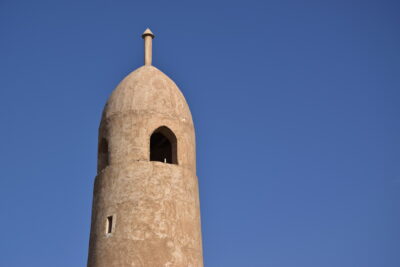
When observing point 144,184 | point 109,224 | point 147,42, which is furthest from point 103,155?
point 147,42

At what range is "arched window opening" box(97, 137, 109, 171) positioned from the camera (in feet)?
46.2

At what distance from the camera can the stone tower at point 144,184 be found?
12266 mm

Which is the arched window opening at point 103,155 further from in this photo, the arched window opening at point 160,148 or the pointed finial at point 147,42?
the pointed finial at point 147,42

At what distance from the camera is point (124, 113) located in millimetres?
13812

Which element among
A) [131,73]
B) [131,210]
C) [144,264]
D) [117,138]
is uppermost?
[131,73]

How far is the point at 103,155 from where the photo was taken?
14.2 m

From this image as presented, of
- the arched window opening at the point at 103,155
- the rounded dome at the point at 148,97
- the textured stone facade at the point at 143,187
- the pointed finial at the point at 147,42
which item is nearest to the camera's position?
the textured stone facade at the point at 143,187

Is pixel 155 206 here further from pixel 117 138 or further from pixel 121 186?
pixel 117 138

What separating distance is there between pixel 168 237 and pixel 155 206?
0.68m

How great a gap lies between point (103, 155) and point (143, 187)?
1877 mm

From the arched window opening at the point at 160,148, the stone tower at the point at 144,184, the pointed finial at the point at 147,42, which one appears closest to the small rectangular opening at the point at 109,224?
the stone tower at the point at 144,184

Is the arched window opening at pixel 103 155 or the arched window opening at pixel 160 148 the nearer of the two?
the arched window opening at pixel 103 155

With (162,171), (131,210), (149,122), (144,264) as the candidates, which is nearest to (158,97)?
(149,122)

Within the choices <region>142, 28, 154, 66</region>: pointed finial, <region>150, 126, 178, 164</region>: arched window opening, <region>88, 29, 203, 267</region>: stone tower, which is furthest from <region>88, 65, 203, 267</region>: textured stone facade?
<region>150, 126, 178, 164</region>: arched window opening
